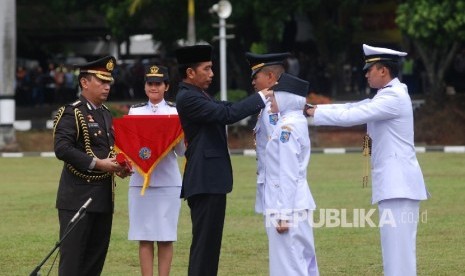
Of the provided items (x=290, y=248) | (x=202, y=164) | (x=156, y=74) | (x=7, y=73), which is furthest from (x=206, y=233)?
(x=7, y=73)

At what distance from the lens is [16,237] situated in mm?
15344

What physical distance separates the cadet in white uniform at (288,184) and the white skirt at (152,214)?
140cm

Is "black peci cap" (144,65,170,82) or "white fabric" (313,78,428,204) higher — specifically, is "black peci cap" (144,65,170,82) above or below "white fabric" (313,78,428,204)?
above

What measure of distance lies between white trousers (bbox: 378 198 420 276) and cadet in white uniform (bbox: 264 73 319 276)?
0.66 metres

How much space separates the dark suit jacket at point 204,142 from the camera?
1005 cm

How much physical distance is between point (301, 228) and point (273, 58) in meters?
1.33

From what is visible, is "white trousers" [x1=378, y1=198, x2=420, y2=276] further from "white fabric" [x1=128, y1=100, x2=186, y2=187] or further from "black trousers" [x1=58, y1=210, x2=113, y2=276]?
"black trousers" [x1=58, y1=210, x2=113, y2=276]

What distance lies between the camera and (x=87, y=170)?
10219 millimetres

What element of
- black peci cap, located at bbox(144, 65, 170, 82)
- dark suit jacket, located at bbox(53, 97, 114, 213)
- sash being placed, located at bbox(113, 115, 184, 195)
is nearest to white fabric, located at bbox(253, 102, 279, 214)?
sash being placed, located at bbox(113, 115, 184, 195)

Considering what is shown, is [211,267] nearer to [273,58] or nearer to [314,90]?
[273,58]

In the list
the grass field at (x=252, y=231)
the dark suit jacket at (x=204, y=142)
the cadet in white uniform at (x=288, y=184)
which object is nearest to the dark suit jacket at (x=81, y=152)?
the dark suit jacket at (x=204, y=142)

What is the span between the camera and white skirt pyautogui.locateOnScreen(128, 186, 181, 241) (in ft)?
36.4

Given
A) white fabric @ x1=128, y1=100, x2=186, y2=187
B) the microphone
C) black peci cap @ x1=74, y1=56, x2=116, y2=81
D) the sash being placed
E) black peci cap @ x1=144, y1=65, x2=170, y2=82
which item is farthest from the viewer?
black peci cap @ x1=144, y1=65, x2=170, y2=82

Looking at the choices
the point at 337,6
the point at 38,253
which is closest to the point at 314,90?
the point at 337,6
